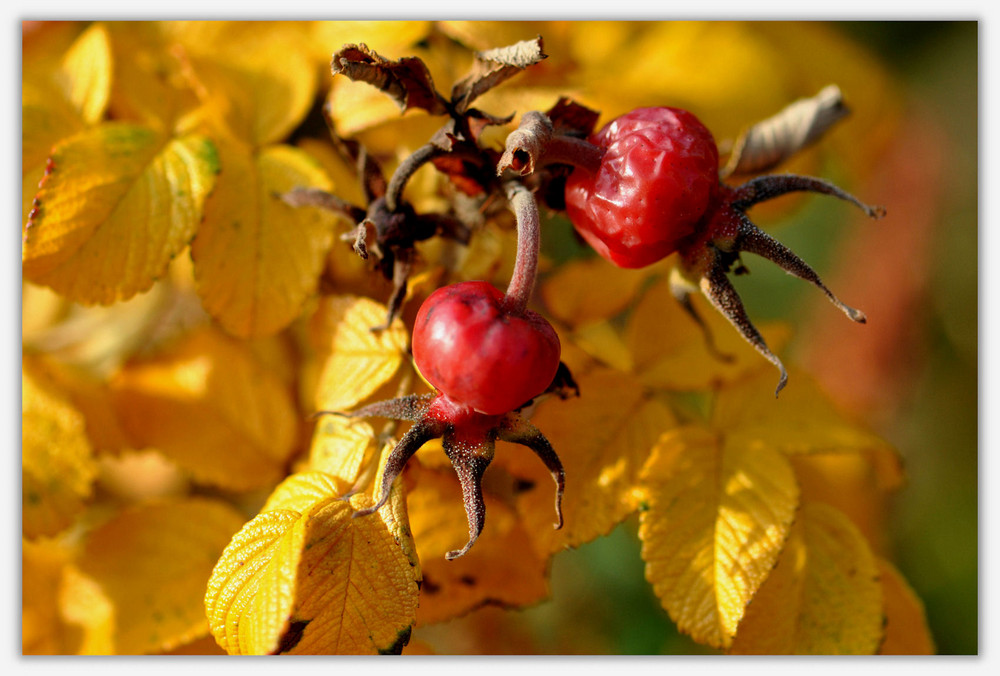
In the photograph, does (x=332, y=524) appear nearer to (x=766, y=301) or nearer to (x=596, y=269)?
(x=596, y=269)

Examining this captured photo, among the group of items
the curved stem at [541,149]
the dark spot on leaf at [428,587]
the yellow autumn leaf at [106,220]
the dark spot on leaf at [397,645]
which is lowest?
the dark spot on leaf at [428,587]

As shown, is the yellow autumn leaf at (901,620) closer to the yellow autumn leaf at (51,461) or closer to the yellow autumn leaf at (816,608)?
the yellow autumn leaf at (816,608)

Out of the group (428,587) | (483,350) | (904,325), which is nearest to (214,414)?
(428,587)

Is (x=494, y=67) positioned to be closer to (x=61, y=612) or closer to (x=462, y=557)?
(x=462, y=557)

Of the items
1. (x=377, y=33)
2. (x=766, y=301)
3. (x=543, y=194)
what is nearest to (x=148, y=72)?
(x=377, y=33)

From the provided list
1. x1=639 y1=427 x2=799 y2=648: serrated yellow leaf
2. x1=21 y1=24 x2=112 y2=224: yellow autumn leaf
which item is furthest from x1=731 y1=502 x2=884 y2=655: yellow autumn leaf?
x1=21 y1=24 x2=112 y2=224: yellow autumn leaf

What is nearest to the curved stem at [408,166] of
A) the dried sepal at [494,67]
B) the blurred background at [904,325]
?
the dried sepal at [494,67]
